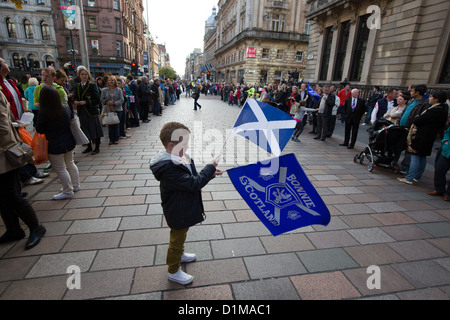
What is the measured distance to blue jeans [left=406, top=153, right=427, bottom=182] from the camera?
5.01 metres

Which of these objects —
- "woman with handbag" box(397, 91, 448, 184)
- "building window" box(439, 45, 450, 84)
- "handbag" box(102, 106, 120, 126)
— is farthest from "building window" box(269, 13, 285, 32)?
"woman with handbag" box(397, 91, 448, 184)

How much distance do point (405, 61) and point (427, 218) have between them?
36.7ft

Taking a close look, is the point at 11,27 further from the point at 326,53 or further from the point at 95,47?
the point at 326,53

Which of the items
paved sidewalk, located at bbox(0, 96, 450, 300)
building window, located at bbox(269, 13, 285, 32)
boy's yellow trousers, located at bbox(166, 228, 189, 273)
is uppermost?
building window, located at bbox(269, 13, 285, 32)

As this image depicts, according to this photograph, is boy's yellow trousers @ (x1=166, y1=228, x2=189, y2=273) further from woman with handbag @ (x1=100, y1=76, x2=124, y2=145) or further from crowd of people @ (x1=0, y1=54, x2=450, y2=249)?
woman with handbag @ (x1=100, y1=76, x2=124, y2=145)

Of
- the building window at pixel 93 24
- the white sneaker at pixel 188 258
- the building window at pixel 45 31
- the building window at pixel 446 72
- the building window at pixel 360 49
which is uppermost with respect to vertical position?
the building window at pixel 93 24

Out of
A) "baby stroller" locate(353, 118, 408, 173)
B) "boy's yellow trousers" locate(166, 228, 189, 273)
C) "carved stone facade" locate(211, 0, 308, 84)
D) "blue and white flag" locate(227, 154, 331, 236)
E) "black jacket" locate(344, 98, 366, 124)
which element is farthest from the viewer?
"carved stone facade" locate(211, 0, 308, 84)

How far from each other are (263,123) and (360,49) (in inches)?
638

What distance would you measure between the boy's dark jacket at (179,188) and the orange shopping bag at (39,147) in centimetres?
273

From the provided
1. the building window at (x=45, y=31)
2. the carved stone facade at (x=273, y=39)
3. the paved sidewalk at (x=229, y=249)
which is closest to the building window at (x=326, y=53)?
the paved sidewalk at (x=229, y=249)

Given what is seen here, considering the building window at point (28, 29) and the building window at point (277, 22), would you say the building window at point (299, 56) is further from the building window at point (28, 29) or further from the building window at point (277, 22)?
the building window at point (28, 29)

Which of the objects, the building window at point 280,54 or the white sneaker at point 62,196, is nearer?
the white sneaker at point 62,196

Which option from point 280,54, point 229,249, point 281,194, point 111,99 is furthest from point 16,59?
point 281,194

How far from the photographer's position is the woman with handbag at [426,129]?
14.9ft
